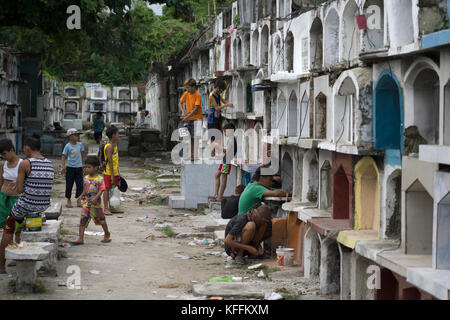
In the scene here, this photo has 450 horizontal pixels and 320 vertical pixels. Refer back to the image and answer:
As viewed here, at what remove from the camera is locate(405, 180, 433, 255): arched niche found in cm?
654

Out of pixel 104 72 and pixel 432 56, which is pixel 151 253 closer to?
pixel 432 56

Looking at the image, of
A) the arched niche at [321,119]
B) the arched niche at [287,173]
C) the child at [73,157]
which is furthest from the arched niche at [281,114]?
the child at [73,157]

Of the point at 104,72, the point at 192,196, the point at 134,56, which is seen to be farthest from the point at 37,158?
the point at 104,72

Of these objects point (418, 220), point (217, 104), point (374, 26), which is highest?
point (374, 26)

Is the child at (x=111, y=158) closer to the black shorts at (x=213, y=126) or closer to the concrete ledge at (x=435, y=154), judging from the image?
the black shorts at (x=213, y=126)

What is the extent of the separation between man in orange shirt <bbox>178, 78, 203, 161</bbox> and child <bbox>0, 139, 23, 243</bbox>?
20.6ft

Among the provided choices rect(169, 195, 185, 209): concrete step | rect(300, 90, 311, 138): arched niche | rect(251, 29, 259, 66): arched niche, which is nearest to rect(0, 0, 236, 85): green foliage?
rect(169, 195, 185, 209): concrete step

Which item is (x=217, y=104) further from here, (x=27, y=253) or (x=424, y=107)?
(x=424, y=107)

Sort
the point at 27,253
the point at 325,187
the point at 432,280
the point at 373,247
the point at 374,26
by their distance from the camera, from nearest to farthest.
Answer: the point at 432,280
the point at 373,247
the point at 374,26
the point at 27,253
the point at 325,187

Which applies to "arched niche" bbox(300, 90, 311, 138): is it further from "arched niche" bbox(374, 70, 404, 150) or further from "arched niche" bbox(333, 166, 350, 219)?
"arched niche" bbox(374, 70, 404, 150)

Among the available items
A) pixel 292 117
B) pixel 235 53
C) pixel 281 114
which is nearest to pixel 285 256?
pixel 292 117

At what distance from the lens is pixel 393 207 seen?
713 cm

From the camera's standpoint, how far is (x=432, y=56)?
20.2 feet

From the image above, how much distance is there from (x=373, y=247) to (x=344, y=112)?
6.64 feet
